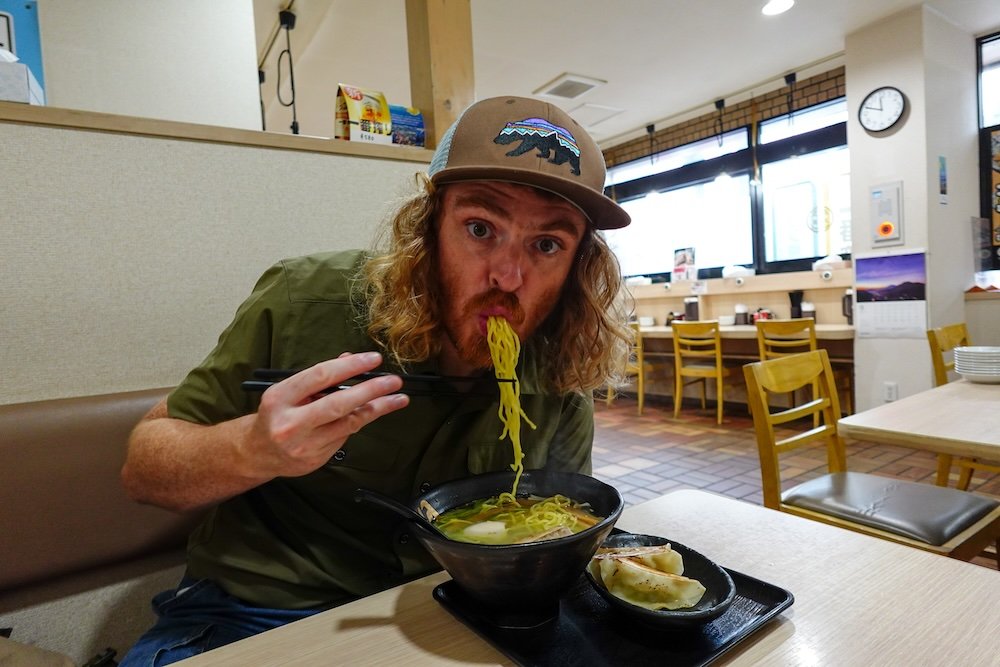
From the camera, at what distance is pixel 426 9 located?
2.10 meters

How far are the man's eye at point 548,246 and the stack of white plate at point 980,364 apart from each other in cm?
221

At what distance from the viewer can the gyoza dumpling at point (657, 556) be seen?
0.74 meters

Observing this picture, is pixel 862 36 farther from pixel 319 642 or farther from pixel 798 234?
pixel 319 642

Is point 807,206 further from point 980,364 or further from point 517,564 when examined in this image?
point 517,564

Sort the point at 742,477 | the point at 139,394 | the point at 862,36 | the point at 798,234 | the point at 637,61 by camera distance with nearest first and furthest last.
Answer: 1. the point at 139,394
2. the point at 742,477
3. the point at 862,36
4. the point at 637,61
5. the point at 798,234

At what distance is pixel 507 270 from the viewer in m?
1.00

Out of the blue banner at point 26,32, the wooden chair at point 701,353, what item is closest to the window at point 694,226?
the wooden chair at point 701,353

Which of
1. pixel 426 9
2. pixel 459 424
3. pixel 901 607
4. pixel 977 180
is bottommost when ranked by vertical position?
pixel 901 607

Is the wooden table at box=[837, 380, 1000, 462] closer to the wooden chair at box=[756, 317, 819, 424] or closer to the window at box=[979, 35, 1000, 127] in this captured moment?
the wooden chair at box=[756, 317, 819, 424]

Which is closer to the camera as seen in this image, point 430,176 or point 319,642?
point 319,642

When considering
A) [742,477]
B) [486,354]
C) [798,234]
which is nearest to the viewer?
[486,354]

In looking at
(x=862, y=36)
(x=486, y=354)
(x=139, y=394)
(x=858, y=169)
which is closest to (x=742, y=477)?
(x=858, y=169)

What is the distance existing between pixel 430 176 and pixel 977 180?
5850mm

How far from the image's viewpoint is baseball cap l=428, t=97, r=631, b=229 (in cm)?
98
